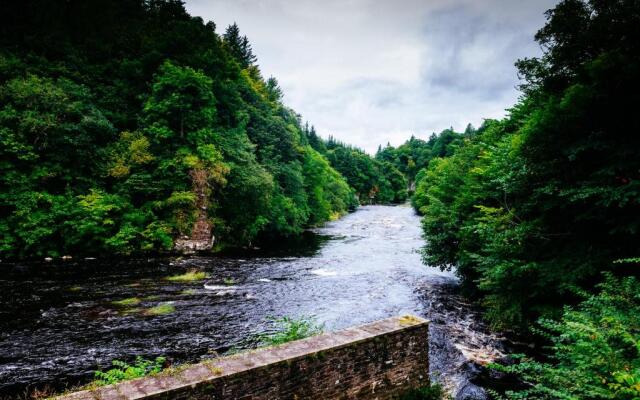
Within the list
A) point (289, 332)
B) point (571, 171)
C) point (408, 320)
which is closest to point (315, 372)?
point (408, 320)

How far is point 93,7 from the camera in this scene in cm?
3494

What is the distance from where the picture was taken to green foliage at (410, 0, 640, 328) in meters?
7.12

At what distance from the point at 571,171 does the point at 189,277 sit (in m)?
16.3

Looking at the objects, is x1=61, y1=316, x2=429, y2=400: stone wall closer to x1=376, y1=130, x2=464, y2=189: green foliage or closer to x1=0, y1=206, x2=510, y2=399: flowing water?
x1=0, y1=206, x2=510, y2=399: flowing water

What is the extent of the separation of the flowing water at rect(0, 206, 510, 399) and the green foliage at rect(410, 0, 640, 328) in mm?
2786

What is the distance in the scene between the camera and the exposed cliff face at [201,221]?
2434cm

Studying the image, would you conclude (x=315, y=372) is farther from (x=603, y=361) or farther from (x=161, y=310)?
(x=161, y=310)

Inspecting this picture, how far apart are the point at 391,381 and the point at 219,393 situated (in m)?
3.33

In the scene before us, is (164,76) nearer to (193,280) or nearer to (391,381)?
(193,280)

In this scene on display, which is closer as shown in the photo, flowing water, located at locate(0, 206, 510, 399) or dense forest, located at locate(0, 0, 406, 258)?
flowing water, located at locate(0, 206, 510, 399)

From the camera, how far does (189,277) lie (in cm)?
1684

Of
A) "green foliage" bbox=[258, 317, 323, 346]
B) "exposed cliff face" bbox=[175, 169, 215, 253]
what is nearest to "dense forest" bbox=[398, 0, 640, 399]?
"green foliage" bbox=[258, 317, 323, 346]

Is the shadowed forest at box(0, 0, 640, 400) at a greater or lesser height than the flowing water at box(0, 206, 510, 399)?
greater

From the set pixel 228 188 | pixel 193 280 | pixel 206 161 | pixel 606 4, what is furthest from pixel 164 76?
pixel 606 4
